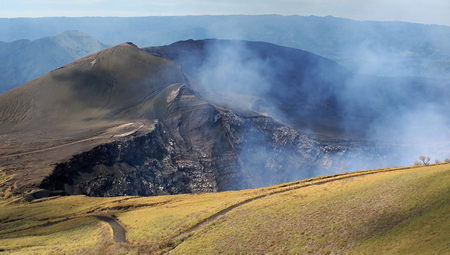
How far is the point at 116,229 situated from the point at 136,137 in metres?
84.3

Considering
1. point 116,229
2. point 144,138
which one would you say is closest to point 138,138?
point 144,138

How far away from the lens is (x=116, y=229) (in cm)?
5731

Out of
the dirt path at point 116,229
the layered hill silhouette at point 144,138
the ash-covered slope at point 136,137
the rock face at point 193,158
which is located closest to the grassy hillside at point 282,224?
the dirt path at point 116,229

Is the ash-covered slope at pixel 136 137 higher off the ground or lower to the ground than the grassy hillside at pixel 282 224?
higher

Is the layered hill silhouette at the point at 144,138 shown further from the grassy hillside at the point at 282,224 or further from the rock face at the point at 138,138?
the grassy hillside at the point at 282,224

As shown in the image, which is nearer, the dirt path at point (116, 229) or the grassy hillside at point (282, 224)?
the grassy hillside at point (282, 224)

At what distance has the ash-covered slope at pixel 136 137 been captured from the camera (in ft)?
390

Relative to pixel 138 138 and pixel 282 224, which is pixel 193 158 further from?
pixel 282 224

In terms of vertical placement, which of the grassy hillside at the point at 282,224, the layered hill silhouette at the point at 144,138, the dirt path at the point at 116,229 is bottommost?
the dirt path at the point at 116,229

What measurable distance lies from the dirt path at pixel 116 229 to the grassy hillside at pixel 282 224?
0.15m

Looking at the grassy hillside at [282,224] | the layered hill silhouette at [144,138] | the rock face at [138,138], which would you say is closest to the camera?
the grassy hillside at [282,224]

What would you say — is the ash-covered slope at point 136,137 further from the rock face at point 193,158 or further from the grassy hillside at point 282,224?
the grassy hillside at point 282,224

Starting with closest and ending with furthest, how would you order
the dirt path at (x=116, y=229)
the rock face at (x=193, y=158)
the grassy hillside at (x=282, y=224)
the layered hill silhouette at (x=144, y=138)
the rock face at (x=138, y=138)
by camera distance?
1. the grassy hillside at (x=282, y=224)
2. the dirt path at (x=116, y=229)
3. the rock face at (x=193, y=158)
4. the rock face at (x=138, y=138)
5. the layered hill silhouette at (x=144, y=138)

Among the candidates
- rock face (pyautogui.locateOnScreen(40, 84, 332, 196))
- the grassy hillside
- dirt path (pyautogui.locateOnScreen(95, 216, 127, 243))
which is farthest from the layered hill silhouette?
the grassy hillside
